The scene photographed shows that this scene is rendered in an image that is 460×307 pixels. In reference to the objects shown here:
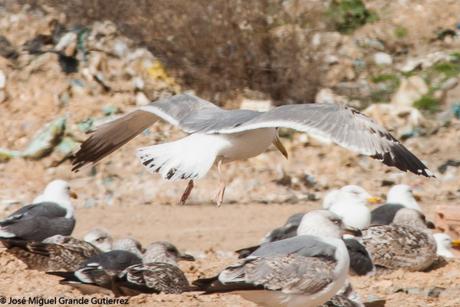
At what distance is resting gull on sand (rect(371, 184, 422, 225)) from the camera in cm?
957

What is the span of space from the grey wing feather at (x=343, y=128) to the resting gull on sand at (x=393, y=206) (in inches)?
95.1

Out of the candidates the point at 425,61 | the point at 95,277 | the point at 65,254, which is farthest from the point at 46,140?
the point at 95,277

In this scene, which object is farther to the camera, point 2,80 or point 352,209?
point 2,80

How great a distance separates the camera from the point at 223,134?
7855mm

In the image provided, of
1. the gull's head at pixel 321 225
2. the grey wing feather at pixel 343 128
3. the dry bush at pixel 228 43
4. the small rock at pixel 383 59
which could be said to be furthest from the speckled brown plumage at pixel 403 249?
the small rock at pixel 383 59

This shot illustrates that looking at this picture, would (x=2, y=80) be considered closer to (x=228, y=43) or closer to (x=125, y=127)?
(x=228, y=43)

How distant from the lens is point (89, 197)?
37.1 ft

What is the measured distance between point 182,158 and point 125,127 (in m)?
1.29

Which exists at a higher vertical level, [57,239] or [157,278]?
[157,278]

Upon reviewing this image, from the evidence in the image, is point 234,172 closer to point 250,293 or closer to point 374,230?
point 374,230

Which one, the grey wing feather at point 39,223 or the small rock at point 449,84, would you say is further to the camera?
the small rock at point 449,84

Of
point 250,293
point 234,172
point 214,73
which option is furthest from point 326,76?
point 250,293

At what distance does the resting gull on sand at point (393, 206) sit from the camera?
9.57m

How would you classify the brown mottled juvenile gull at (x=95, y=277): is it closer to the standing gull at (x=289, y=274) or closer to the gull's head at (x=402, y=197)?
the standing gull at (x=289, y=274)
